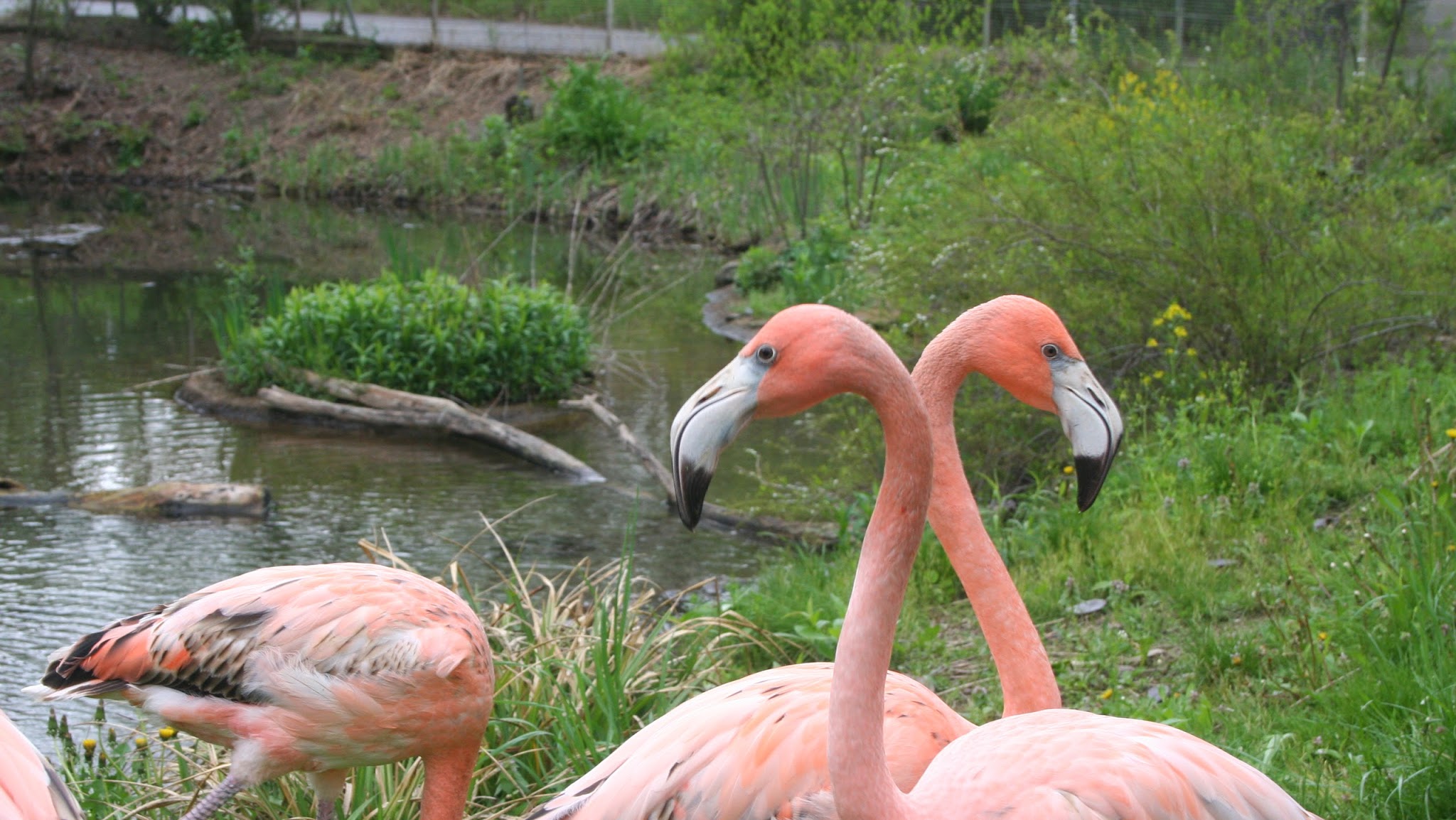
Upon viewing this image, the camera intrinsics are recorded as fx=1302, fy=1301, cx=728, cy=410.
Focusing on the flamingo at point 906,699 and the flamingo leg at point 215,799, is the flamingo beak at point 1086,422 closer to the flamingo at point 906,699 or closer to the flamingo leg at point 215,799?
the flamingo at point 906,699

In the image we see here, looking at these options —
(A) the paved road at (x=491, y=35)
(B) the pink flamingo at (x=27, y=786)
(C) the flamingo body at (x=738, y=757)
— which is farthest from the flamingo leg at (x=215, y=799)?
(A) the paved road at (x=491, y=35)

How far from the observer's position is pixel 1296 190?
21.9 ft

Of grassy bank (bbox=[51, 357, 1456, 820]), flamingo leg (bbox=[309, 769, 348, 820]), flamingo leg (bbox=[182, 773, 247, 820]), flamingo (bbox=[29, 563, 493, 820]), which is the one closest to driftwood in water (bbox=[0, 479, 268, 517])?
grassy bank (bbox=[51, 357, 1456, 820])

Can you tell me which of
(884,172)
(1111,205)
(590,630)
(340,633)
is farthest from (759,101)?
(340,633)

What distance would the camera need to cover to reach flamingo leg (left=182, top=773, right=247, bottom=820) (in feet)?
10.1

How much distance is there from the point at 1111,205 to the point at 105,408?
7835 millimetres

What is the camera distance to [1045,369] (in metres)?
2.98

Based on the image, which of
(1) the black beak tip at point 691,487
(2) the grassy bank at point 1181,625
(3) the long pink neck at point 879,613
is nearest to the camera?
(1) the black beak tip at point 691,487

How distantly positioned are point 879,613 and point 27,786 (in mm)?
1276

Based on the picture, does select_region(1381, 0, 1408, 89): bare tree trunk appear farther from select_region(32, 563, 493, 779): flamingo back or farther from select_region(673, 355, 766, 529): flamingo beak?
select_region(673, 355, 766, 529): flamingo beak

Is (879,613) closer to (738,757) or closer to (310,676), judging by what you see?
(738,757)

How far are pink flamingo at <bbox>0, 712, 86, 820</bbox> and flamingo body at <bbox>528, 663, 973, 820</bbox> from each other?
94 centimetres

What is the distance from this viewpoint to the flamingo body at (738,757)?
2459 millimetres

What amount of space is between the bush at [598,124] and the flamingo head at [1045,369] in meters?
19.1
